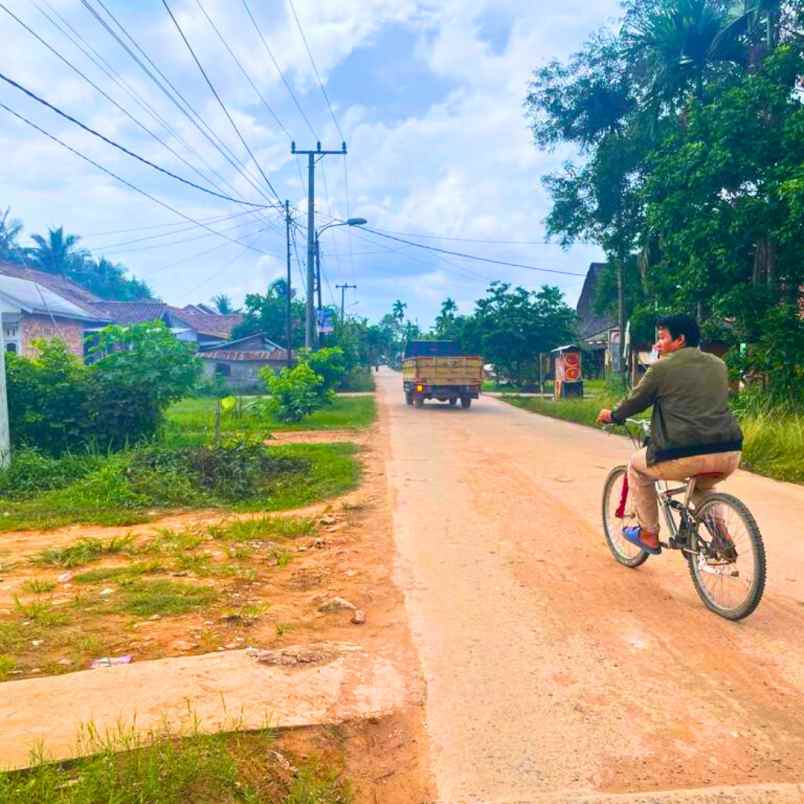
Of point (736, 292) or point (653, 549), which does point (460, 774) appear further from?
point (736, 292)

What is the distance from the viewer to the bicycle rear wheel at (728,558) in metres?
4.25

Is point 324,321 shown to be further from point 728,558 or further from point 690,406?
point 728,558

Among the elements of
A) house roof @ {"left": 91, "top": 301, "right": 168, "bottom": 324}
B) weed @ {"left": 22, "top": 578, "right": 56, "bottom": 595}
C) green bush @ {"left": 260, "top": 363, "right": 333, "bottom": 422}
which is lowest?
weed @ {"left": 22, "top": 578, "right": 56, "bottom": 595}

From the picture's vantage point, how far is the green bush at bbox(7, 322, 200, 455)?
35.8 feet

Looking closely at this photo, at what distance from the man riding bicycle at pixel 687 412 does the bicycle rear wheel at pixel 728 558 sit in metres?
0.21

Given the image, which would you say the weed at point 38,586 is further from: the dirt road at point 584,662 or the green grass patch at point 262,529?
the dirt road at point 584,662

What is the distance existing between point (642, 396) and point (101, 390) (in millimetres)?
8991

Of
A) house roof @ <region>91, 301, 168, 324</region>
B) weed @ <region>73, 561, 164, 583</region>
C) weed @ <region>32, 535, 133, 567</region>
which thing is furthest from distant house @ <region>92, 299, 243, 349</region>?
weed @ <region>73, 561, 164, 583</region>

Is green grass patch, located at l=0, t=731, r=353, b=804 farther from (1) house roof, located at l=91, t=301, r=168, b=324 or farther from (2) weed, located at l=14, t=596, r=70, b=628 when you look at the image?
(1) house roof, located at l=91, t=301, r=168, b=324

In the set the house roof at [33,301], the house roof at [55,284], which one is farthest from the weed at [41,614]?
the house roof at [55,284]

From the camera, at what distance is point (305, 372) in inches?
763

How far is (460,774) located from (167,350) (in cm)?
1003

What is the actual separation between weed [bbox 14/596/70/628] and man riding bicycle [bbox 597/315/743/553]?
150 inches

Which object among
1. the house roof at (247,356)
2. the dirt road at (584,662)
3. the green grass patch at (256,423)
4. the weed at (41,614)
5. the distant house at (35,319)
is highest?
the distant house at (35,319)
